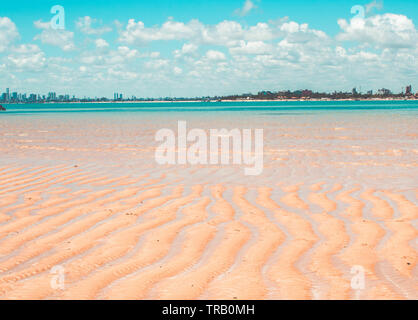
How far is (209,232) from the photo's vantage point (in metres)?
4.80

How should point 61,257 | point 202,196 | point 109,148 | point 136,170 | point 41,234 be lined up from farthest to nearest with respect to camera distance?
point 109,148, point 136,170, point 202,196, point 41,234, point 61,257

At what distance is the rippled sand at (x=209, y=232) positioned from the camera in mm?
3422

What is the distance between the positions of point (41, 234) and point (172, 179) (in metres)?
3.56

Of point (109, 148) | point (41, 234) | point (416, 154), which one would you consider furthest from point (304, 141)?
point (41, 234)

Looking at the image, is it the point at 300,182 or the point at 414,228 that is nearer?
the point at 414,228

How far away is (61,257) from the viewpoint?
4.05 meters

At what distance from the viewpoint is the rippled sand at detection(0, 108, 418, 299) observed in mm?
3422

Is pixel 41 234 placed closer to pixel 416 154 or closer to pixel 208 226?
pixel 208 226
